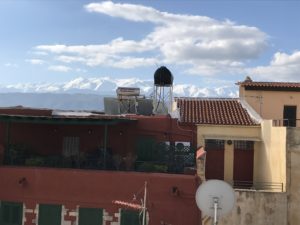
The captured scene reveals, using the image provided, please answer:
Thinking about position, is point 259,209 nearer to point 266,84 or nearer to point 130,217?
point 130,217

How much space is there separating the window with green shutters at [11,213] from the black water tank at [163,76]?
14.3 m

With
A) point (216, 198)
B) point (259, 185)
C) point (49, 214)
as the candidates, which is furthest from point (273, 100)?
point (216, 198)

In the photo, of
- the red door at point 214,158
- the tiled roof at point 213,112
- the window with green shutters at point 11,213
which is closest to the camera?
the window with green shutters at point 11,213

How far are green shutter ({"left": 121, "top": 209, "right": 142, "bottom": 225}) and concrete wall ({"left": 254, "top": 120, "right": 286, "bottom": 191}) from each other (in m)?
7.10

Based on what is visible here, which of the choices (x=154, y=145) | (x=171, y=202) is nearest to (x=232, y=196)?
(x=171, y=202)

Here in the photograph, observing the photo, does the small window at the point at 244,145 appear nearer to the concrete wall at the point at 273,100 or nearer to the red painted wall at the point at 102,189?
the concrete wall at the point at 273,100

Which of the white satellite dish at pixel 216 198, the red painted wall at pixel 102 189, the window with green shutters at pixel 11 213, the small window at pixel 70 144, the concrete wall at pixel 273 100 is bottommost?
the window with green shutters at pixel 11 213

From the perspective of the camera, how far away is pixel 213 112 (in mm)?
26453

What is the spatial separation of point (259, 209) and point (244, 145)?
587cm

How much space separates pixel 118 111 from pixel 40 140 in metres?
7.70

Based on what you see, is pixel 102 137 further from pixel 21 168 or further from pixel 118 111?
pixel 118 111

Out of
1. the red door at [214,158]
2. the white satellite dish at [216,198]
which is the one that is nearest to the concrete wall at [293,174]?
the red door at [214,158]

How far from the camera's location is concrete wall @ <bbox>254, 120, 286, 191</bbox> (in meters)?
20.7

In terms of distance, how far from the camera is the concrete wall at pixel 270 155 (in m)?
20.7
